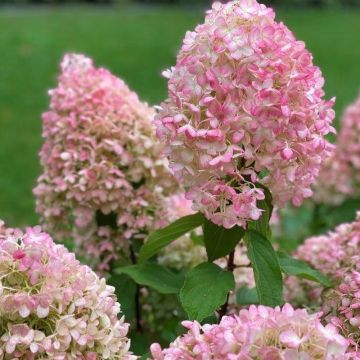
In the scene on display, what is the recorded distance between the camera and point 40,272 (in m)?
1.57

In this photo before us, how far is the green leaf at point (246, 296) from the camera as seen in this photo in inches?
90.7

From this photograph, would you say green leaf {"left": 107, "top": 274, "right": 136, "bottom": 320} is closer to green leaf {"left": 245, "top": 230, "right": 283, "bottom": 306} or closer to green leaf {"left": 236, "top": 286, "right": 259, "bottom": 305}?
green leaf {"left": 236, "top": 286, "right": 259, "bottom": 305}

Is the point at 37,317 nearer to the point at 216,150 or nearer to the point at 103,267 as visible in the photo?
the point at 216,150

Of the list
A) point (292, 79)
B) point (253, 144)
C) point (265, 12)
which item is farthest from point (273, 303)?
point (265, 12)

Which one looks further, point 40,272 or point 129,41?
point 129,41

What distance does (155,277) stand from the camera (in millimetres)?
2086

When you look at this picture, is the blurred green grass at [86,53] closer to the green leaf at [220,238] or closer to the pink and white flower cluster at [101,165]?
the pink and white flower cluster at [101,165]

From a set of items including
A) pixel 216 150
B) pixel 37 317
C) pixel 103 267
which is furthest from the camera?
pixel 103 267

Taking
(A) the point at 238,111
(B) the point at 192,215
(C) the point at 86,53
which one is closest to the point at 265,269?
(B) the point at 192,215

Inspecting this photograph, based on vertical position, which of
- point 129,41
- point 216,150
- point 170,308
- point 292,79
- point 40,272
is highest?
point 292,79

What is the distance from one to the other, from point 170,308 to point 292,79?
97 cm

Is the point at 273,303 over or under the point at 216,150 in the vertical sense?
under

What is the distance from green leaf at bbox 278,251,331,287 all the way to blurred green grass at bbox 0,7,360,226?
320 cm

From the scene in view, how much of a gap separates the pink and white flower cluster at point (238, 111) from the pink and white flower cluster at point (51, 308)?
32 cm
